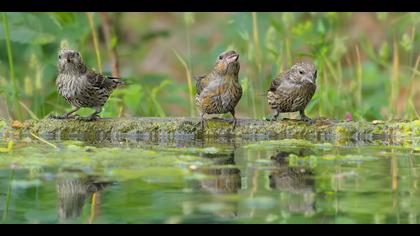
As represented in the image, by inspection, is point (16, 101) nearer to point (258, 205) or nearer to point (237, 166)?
point (237, 166)

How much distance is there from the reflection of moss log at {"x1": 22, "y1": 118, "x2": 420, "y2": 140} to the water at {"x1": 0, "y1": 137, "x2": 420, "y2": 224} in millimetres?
437

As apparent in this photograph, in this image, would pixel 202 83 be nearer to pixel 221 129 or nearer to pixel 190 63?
pixel 221 129

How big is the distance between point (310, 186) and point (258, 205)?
610 millimetres

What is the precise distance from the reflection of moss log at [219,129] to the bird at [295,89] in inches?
10.3

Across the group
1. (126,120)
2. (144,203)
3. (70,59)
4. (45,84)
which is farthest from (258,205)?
(45,84)

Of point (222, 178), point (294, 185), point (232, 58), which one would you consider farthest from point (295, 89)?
point (294, 185)

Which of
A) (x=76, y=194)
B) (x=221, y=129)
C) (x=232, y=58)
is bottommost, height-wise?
(x=76, y=194)

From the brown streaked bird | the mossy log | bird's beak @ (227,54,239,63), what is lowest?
the mossy log

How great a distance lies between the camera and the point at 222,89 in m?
7.43

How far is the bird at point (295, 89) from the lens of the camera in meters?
7.50

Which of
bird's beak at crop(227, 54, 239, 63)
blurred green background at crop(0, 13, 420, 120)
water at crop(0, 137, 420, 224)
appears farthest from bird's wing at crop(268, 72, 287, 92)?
water at crop(0, 137, 420, 224)

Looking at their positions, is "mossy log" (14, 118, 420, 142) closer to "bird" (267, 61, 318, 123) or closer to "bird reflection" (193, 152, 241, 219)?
"bird" (267, 61, 318, 123)

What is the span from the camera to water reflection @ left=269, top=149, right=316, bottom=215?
4602mm

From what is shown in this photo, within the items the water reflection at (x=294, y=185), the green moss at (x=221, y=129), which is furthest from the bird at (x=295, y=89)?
the water reflection at (x=294, y=185)
